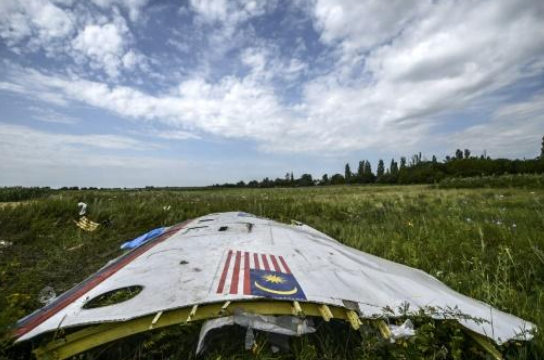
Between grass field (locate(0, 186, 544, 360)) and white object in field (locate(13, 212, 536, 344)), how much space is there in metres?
0.15

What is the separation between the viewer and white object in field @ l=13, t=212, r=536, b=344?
61.5 inches

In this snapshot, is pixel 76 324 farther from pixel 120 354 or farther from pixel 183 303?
pixel 183 303

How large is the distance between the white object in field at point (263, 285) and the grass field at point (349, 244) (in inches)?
6.0

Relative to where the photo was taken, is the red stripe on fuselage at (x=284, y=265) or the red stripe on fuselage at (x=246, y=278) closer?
the red stripe on fuselage at (x=246, y=278)

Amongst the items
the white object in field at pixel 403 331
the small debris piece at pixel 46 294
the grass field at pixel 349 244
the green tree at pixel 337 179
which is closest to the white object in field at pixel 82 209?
the grass field at pixel 349 244

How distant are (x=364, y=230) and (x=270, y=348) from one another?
4.18m

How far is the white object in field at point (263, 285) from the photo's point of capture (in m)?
1.56

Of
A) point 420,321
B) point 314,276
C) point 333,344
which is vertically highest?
point 314,276

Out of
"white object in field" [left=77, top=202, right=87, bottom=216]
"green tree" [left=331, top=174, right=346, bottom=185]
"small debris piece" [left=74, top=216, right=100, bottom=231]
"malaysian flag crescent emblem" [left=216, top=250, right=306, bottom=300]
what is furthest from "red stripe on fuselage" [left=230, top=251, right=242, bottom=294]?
"green tree" [left=331, top=174, right=346, bottom=185]

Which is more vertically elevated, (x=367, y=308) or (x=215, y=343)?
(x=367, y=308)

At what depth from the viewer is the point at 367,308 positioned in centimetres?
174

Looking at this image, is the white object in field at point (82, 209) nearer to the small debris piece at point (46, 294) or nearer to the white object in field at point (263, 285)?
the small debris piece at point (46, 294)

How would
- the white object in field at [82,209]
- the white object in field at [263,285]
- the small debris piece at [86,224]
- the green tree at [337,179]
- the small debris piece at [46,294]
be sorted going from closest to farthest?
the white object in field at [263,285] < the small debris piece at [46,294] < the small debris piece at [86,224] < the white object in field at [82,209] < the green tree at [337,179]

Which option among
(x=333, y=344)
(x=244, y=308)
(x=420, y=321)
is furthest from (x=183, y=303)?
(x=420, y=321)
